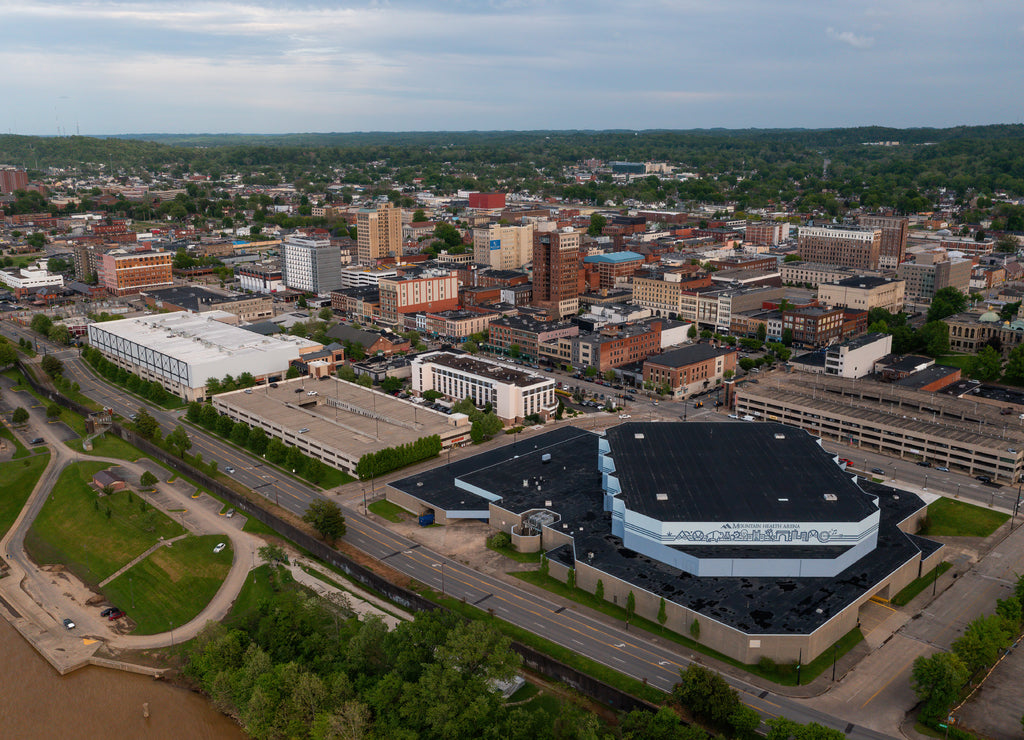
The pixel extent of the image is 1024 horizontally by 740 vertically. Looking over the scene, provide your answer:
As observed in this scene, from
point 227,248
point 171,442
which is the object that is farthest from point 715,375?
point 227,248

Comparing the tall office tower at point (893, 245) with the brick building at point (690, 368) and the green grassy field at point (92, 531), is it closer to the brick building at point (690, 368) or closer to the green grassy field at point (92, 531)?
the brick building at point (690, 368)

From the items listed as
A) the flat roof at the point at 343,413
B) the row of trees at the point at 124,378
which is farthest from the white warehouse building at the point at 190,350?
the flat roof at the point at 343,413

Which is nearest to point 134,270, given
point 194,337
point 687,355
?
point 194,337

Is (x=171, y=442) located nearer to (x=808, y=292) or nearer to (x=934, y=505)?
(x=934, y=505)

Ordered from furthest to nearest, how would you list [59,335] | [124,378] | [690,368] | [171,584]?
[59,335]
[124,378]
[690,368]
[171,584]

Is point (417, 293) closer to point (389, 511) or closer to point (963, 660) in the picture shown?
point (389, 511)

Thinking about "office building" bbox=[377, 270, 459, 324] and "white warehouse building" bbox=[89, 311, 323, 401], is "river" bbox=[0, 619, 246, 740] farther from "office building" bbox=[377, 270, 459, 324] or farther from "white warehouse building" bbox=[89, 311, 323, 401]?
"office building" bbox=[377, 270, 459, 324]
